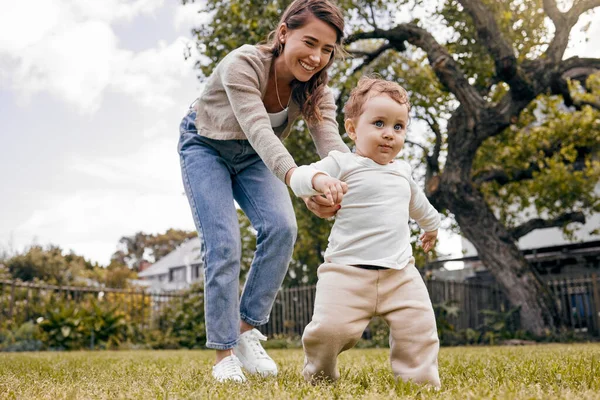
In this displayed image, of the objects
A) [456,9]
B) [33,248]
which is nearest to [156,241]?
[33,248]

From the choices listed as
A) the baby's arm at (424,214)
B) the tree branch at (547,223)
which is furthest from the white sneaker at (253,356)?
the tree branch at (547,223)

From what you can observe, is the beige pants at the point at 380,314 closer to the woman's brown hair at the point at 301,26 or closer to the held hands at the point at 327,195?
the held hands at the point at 327,195

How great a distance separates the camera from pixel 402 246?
2.35 metres

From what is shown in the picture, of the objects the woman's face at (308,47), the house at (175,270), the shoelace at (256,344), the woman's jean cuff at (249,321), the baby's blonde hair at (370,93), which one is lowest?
the shoelace at (256,344)

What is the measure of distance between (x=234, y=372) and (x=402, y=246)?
3.14 ft

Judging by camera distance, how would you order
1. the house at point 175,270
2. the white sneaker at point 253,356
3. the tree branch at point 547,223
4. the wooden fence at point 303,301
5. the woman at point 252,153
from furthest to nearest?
the house at point 175,270
the tree branch at point 547,223
the wooden fence at point 303,301
the white sneaker at point 253,356
the woman at point 252,153

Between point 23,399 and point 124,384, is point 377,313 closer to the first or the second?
point 124,384

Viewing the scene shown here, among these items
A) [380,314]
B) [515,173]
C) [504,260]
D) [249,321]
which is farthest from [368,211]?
[515,173]

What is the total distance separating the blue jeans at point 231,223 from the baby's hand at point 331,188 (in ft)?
2.66

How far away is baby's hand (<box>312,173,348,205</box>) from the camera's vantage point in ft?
6.77

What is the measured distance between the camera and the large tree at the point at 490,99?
10539 millimetres

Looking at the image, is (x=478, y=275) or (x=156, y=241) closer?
(x=478, y=275)

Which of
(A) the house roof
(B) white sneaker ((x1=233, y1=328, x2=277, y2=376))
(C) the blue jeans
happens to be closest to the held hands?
(C) the blue jeans

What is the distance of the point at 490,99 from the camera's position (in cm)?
1450
